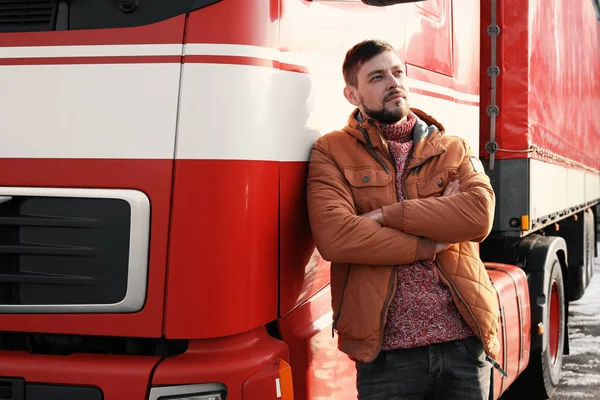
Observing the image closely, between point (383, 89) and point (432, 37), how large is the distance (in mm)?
925

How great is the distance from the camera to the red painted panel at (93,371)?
2145 mm

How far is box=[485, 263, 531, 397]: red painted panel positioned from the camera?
3850mm

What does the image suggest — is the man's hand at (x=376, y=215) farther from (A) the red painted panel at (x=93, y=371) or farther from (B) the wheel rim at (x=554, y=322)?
(B) the wheel rim at (x=554, y=322)

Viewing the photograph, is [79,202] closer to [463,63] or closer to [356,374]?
[356,374]

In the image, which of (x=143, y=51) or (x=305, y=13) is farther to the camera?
(x=305, y=13)

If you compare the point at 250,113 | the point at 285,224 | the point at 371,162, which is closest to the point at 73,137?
the point at 250,113

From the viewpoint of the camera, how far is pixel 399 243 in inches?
94.8

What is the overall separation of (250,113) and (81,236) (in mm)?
587

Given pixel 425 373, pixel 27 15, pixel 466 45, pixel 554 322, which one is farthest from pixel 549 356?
pixel 27 15

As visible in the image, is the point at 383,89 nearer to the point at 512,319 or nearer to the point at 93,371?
the point at 93,371

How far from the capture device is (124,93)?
2186mm

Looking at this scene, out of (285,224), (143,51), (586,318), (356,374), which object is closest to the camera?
(143,51)

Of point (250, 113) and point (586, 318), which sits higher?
point (250, 113)

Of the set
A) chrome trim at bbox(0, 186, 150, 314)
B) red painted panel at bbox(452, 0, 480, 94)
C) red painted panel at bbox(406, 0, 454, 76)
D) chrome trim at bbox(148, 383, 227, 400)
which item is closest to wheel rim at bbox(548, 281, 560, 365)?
red painted panel at bbox(452, 0, 480, 94)
